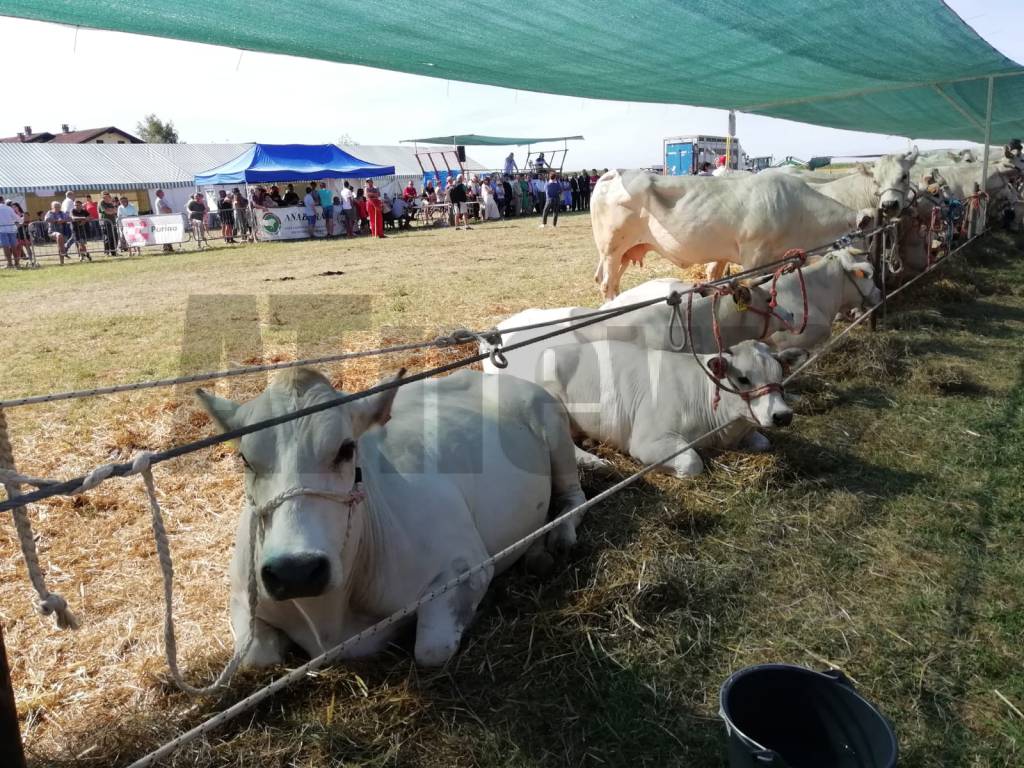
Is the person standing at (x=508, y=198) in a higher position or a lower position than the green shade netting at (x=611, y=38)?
lower

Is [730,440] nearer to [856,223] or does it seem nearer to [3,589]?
[3,589]

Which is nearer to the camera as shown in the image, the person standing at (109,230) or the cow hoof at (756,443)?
the cow hoof at (756,443)

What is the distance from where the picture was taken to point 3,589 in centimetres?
355

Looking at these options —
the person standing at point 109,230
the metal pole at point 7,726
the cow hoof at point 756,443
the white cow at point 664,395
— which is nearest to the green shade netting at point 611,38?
the white cow at point 664,395

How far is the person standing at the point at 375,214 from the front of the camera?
24109mm

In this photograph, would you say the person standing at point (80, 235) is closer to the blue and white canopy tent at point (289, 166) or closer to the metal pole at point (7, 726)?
A: the blue and white canopy tent at point (289, 166)

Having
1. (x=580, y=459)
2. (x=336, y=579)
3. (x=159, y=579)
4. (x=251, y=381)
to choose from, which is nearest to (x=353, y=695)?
(x=336, y=579)

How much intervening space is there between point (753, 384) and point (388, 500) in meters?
2.45

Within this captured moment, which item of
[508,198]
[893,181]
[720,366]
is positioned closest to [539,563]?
[720,366]

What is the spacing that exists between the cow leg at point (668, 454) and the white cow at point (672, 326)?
86cm

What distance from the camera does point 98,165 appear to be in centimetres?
3634

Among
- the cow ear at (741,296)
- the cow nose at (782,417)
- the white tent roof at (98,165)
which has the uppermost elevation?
the white tent roof at (98,165)

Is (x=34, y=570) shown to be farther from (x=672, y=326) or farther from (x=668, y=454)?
(x=672, y=326)

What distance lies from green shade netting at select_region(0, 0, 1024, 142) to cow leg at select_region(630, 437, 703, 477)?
295 centimetres
